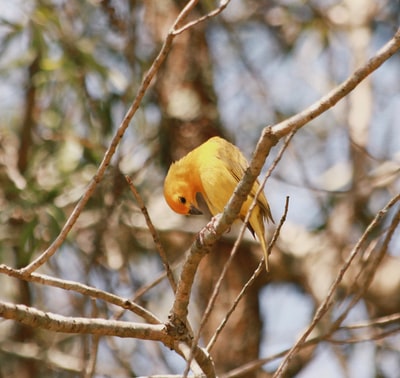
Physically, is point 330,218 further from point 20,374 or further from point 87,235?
point 20,374

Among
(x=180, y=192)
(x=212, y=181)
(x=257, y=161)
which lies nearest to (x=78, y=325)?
(x=257, y=161)

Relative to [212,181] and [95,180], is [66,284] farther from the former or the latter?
[212,181]

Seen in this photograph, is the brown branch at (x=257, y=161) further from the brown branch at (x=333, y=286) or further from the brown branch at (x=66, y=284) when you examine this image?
the brown branch at (x=333, y=286)

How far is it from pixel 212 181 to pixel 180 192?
303mm

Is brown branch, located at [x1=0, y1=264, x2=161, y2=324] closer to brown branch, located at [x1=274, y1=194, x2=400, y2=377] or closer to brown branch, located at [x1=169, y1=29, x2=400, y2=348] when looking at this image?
brown branch, located at [x1=169, y1=29, x2=400, y2=348]

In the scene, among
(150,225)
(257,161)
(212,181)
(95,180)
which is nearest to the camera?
(257,161)

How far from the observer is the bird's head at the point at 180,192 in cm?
546

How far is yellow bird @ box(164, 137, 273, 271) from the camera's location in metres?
5.21

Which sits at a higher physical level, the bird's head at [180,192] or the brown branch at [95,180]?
the bird's head at [180,192]

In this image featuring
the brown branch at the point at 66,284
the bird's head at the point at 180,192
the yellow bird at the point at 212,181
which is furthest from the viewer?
the bird's head at the point at 180,192

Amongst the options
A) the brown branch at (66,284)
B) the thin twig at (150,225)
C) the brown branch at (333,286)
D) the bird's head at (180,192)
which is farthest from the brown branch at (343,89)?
the bird's head at (180,192)

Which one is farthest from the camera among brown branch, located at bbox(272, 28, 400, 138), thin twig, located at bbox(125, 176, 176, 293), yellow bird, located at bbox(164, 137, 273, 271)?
yellow bird, located at bbox(164, 137, 273, 271)

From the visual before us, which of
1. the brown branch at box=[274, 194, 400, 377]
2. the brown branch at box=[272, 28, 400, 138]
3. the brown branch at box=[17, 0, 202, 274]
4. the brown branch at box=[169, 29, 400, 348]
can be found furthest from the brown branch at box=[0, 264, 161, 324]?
the brown branch at box=[272, 28, 400, 138]

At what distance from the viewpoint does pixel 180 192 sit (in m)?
5.48
